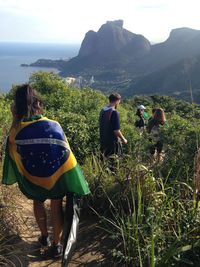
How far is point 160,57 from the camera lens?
105062 mm

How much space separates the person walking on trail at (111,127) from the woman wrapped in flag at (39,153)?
95.6 inches

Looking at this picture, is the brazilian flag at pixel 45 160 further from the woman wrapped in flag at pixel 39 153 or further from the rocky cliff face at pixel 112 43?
the rocky cliff face at pixel 112 43

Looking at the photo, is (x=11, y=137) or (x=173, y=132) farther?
(x=173, y=132)

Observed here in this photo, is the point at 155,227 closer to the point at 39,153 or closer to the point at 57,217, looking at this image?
the point at 57,217

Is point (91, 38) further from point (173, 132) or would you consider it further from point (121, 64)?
point (173, 132)

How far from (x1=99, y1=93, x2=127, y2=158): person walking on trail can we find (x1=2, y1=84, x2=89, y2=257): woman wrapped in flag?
95.6 inches

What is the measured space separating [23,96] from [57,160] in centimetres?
57

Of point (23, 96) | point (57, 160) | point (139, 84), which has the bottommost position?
point (139, 84)

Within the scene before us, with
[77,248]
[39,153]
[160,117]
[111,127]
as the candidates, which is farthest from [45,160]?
[160,117]

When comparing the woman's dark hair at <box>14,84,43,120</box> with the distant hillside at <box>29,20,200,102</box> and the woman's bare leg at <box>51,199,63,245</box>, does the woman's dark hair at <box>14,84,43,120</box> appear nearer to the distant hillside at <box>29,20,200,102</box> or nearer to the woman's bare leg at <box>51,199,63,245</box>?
the woman's bare leg at <box>51,199,63,245</box>

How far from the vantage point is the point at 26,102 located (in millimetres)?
3473

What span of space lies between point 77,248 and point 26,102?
4.62 feet

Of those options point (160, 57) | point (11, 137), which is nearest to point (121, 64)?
point (160, 57)

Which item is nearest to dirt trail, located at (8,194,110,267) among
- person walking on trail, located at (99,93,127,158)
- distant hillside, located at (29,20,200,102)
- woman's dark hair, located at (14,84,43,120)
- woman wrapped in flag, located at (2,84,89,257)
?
woman wrapped in flag, located at (2,84,89,257)
